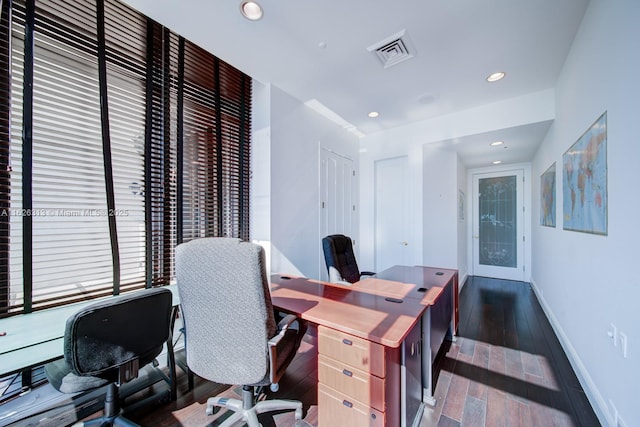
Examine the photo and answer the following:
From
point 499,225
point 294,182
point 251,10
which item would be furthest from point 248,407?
point 499,225

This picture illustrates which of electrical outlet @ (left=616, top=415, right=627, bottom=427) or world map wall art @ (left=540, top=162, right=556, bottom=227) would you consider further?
world map wall art @ (left=540, top=162, right=556, bottom=227)

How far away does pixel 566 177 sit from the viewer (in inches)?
93.7

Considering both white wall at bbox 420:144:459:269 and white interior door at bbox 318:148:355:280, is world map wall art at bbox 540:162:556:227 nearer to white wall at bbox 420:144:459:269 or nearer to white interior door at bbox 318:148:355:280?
white wall at bbox 420:144:459:269

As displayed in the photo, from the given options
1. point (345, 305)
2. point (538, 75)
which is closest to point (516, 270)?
point (538, 75)

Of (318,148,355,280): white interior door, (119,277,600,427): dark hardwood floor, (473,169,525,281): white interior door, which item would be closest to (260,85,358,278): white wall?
(318,148,355,280): white interior door


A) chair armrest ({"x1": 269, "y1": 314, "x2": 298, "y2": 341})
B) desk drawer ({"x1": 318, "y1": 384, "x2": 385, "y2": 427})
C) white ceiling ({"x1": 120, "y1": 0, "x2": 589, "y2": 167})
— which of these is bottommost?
desk drawer ({"x1": 318, "y1": 384, "x2": 385, "y2": 427})

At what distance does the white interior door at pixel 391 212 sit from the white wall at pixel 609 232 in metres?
2.01

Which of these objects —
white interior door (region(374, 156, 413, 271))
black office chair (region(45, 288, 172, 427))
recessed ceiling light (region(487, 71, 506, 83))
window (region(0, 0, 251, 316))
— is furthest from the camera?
white interior door (region(374, 156, 413, 271))

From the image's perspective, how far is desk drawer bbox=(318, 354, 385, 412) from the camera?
1230 millimetres

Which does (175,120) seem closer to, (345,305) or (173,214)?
(173,214)

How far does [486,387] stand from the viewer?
192 cm

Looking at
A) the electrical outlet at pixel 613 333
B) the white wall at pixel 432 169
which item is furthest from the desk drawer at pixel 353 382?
the white wall at pixel 432 169

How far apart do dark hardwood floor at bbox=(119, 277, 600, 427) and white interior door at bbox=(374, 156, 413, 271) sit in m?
1.54

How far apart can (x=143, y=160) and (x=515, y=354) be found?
3873 millimetres
